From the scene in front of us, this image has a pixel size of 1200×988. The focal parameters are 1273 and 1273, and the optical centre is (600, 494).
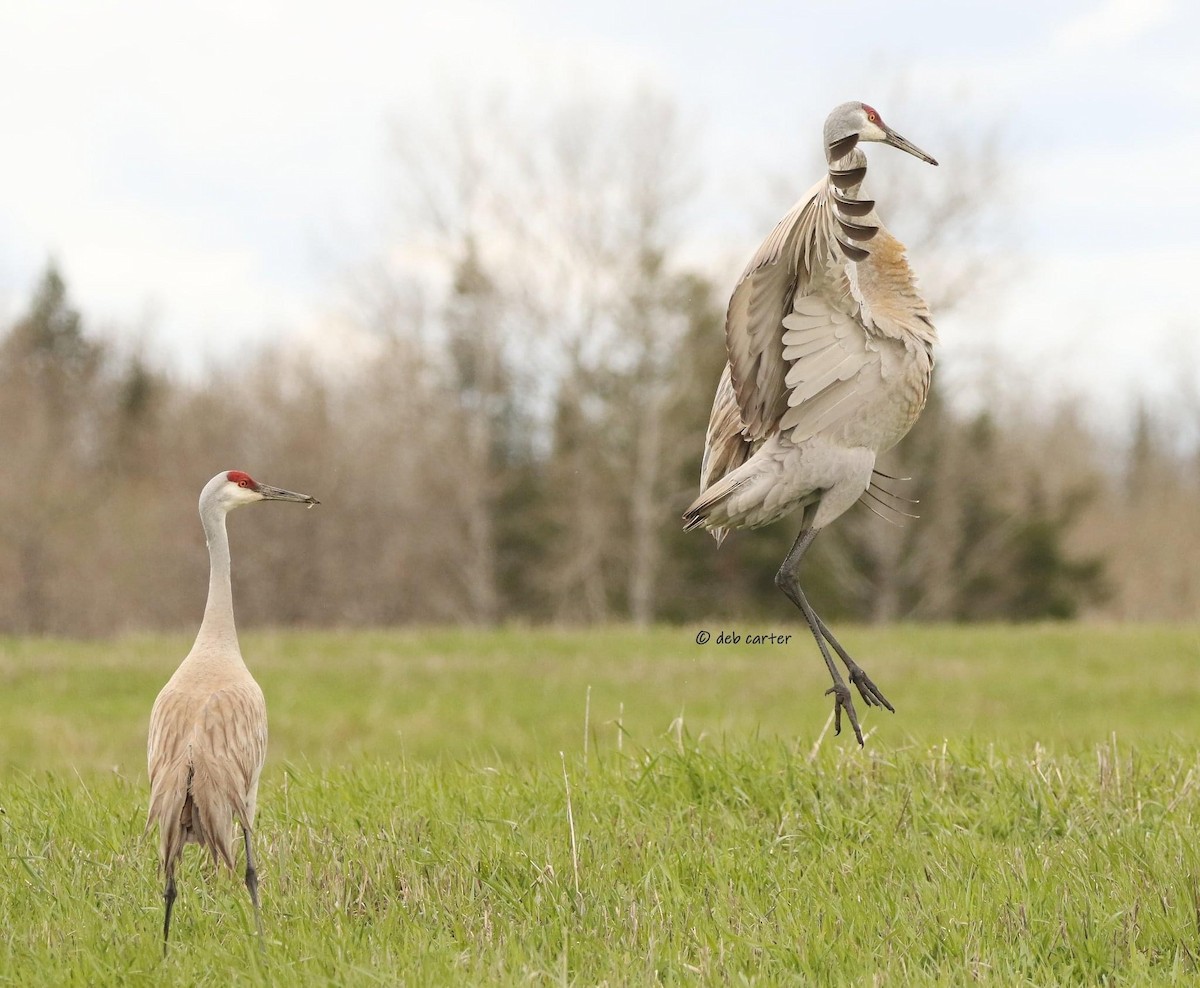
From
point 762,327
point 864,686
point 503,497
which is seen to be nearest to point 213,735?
point 864,686

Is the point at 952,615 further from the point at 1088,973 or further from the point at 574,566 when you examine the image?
the point at 1088,973

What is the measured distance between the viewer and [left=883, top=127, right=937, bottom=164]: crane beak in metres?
3.29

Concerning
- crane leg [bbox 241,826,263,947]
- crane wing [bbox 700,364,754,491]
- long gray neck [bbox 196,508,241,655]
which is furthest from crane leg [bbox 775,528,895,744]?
crane leg [bbox 241,826,263,947]

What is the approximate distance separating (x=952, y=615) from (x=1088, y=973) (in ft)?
105

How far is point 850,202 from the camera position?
3162 millimetres

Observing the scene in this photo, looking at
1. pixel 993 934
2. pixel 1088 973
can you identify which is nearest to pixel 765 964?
pixel 993 934

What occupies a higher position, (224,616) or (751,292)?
(751,292)

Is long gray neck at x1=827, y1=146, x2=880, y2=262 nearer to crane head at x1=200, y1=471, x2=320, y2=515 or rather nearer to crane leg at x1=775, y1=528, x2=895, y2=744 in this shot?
crane leg at x1=775, y1=528, x2=895, y2=744

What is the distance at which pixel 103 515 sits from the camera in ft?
119

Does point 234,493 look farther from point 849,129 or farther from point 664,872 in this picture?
point 849,129

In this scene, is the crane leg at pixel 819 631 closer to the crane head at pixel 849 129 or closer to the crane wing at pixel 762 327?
the crane wing at pixel 762 327

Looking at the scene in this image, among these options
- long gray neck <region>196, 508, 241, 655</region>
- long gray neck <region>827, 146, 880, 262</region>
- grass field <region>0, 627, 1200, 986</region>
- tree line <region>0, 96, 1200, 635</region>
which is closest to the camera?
long gray neck <region>827, 146, 880, 262</region>

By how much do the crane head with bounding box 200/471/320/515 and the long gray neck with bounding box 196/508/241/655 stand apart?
1.2 inches

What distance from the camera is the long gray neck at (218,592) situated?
3.88 m
